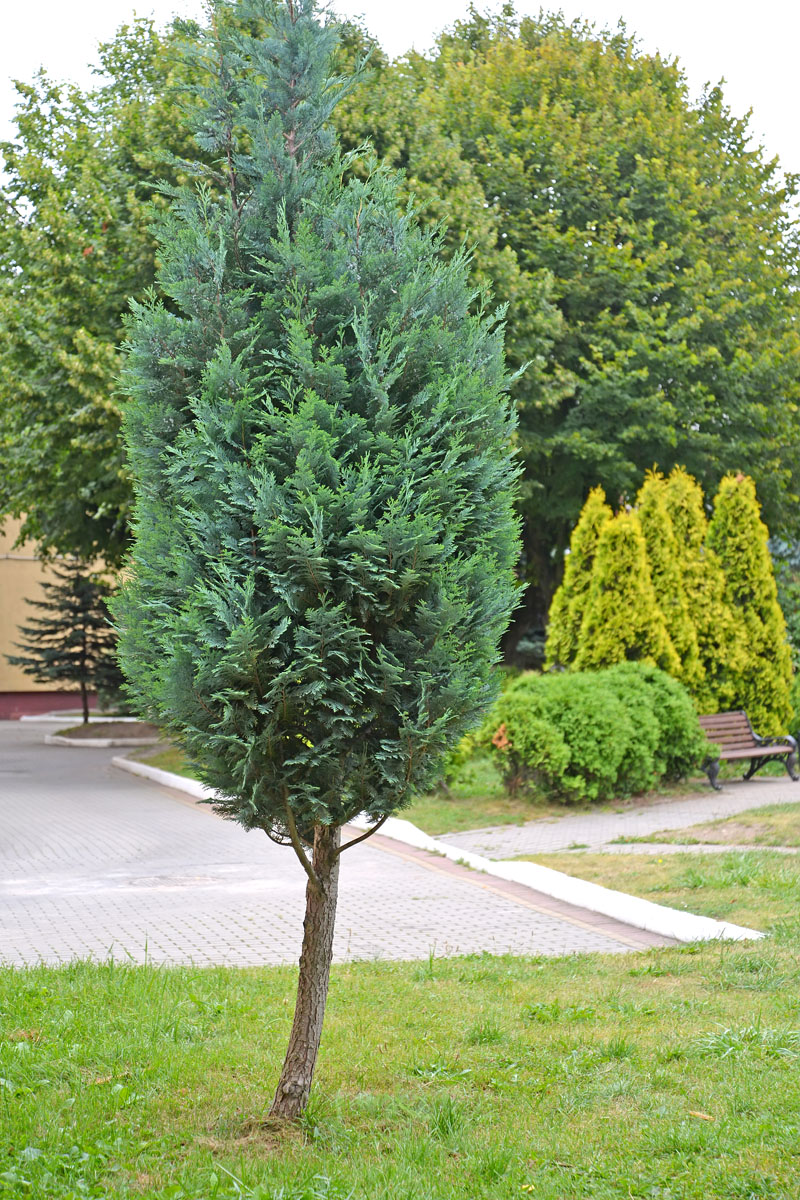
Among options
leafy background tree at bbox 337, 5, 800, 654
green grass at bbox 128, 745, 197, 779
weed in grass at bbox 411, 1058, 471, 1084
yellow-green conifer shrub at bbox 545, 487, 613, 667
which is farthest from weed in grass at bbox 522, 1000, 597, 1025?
leafy background tree at bbox 337, 5, 800, 654

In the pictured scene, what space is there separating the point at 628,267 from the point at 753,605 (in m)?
8.76

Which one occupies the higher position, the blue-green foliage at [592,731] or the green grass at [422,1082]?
the blue-green foliage at [592,731]

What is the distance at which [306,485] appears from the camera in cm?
406

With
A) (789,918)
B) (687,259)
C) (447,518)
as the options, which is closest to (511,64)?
(687,259)

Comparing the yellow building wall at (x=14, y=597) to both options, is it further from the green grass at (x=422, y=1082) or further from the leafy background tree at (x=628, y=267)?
the green grass at (x=422, y=1082)

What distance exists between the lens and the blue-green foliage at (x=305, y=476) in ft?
13.4

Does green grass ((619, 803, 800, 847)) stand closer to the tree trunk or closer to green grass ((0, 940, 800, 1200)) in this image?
green grass ((0, 940, 800, 1200))

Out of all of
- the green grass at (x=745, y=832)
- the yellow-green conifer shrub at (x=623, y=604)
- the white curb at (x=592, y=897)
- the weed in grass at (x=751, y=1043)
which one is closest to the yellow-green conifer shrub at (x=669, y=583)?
the yellow-green conifer shrub at (x=623, y=604)

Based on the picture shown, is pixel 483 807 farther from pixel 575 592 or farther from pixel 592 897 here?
pixel 592 897

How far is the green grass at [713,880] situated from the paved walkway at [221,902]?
69 centimetres

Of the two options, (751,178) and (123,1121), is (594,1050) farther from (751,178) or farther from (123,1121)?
(751,178)

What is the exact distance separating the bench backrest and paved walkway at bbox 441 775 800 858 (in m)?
0.89

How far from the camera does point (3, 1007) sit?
6.06 meters

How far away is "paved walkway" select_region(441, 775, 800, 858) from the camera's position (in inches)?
471
